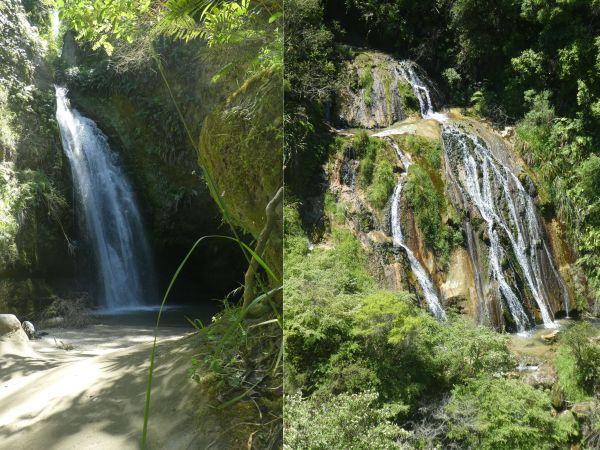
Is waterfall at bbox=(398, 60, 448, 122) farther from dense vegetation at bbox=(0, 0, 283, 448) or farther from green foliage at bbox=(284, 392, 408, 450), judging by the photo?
green foliage at bbox=(284, 392, 408, 450)

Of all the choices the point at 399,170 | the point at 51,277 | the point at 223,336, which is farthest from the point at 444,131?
the point at 51,277

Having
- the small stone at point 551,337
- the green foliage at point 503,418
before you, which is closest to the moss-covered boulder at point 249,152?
the green foliage at point 503,418

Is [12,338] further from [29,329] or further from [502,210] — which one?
[502,210]

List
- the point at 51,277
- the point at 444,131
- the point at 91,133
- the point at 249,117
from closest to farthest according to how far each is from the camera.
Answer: the point at 51,277, the point at 91,133, the point at 249,117, the point at 444,131

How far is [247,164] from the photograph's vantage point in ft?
5.73

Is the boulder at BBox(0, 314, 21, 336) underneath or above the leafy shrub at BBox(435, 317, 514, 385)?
above

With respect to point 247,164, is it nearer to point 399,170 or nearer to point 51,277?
point 399,170

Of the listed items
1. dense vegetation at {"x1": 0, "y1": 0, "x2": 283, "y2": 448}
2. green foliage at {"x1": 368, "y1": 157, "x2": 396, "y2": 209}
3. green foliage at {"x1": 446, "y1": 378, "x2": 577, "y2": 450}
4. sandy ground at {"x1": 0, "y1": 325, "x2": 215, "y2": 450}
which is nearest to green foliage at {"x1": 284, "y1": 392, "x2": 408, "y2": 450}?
green foliage at {"x1": 446, "y1": 378, "x2": 577, "y2": 450}

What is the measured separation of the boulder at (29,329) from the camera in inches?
45.1

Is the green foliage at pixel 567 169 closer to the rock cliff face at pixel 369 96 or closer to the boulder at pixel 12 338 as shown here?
the rock cliff face at pixel 369 96

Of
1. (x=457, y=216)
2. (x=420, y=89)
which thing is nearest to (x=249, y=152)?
(x=420, y=89)

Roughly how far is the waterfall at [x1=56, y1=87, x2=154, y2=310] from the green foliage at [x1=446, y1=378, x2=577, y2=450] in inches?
41.8

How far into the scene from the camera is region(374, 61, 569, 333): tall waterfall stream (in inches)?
68.9

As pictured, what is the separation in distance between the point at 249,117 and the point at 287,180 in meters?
0.28
